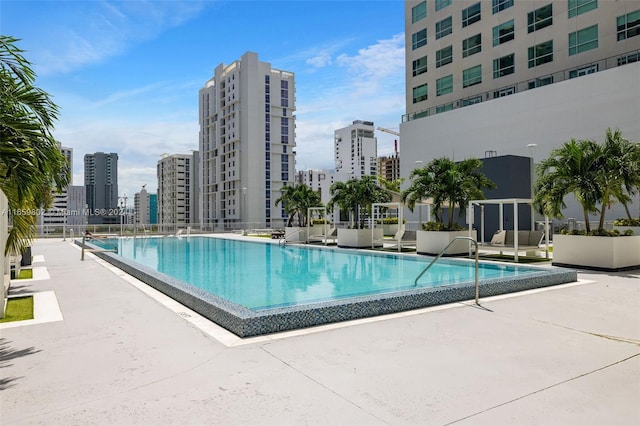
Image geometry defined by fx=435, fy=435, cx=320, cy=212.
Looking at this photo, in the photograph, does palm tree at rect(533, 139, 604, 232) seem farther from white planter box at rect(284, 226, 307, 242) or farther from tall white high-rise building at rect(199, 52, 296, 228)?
tall white high-rise building at rect(199, 52, 296, 228)

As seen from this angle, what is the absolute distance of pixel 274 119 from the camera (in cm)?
7650

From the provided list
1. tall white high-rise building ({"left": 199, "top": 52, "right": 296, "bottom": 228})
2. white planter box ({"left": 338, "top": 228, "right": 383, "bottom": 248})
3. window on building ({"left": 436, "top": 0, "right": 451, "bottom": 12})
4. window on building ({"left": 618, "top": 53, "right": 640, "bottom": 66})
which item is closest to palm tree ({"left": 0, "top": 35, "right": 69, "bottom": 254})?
white planter box ({"left": 338, "top": 228, "right": 383, "bottom": 248})

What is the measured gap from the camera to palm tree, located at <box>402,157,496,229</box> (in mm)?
17250

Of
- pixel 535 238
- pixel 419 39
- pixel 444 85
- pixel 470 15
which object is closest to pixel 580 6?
pixel 470 15

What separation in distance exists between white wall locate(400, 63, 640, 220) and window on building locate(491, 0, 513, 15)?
774cm

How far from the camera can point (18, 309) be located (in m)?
7.52

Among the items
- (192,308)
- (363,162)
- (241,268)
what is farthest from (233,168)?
(363,162)

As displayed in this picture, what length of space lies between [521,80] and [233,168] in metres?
52.3

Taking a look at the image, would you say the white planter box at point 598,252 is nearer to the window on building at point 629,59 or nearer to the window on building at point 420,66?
the window on building at point 629,59

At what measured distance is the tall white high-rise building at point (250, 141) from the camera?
7275cm

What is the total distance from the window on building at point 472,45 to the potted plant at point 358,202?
19.8 metres

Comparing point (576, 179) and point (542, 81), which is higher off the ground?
point (542, 81)

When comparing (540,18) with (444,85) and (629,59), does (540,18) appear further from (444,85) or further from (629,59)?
(444,85)

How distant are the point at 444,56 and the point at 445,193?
26.3 meters
